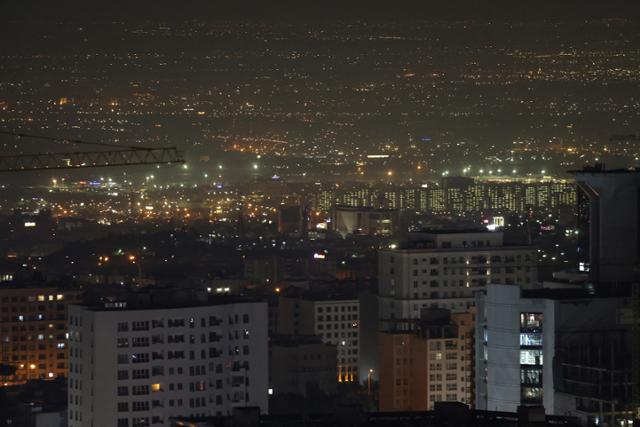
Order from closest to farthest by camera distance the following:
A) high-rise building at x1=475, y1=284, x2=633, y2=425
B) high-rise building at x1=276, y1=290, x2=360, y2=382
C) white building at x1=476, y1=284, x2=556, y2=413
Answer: high-rise building at x1=475, y1=284, x2=633, y2=425 < white building at x1=476, y1=284, x2=556, y2=413 < high-rise building at x1=276, y1=290, x2=360, y2=382

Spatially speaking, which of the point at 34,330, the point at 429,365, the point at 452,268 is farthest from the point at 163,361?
the point at 34,330

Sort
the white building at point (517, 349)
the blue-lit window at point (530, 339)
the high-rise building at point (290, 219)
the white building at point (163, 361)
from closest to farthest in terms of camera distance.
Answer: the white building at point (517, 349) < the blue-lit window at point (530, 339) < the white building at point (163, 361) < the high-rise building at point (290, 219)

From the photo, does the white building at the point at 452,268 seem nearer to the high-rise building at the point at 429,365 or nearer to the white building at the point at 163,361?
the high-rise building at the point at 429,365

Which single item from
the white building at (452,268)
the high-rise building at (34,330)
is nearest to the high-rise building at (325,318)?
the white building at (452,268)

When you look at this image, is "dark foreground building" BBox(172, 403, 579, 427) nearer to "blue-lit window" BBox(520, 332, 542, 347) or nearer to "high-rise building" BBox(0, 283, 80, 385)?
"blue-lit window" BBox(520, 332, 542, 347)

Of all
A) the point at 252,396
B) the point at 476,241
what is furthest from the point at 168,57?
the point at 252,396

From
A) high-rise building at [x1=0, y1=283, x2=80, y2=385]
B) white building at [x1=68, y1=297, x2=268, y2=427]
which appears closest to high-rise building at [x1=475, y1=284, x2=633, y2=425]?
white building at [x1=68, y1=297, x2=268, y2=427]

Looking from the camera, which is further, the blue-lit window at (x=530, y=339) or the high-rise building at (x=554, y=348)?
the blue-lit window at (x=530, y=339)
